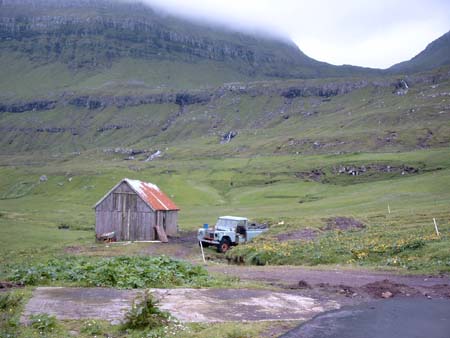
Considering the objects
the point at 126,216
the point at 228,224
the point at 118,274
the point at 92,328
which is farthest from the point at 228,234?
the point at 92,328

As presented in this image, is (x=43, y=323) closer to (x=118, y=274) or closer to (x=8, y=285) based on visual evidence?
(x=118, y=274)

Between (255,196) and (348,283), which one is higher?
(348,283)

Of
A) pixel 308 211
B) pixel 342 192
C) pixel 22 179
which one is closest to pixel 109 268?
pixel 308 211

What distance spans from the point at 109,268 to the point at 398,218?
41.9 metres

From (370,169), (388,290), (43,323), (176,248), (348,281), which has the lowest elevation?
(176,248)

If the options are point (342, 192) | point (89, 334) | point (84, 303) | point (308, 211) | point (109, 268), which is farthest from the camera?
point (342, 192)

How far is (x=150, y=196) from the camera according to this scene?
60.5 meters

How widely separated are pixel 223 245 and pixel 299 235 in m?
7.32

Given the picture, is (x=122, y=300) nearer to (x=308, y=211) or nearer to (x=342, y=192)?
(x=308, y=211)

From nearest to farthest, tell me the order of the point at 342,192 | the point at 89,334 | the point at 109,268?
the point at 89,334 < the point at 109,268 < the point at 342,192

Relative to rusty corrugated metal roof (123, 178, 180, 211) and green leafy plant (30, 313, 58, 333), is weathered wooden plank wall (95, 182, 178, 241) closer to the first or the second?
rusty corrugated metal roof (123, 178, 180, 211)

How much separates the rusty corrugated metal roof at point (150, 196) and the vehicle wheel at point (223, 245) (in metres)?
13.2

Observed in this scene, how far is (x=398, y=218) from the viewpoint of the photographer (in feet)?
181

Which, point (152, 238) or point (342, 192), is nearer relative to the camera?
point (152, 238)
